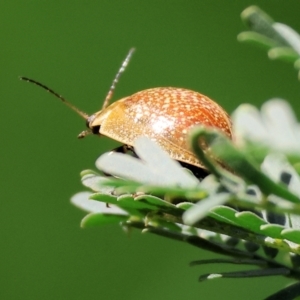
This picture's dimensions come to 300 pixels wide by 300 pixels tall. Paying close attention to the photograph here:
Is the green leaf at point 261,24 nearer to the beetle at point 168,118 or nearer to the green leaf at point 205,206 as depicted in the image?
the green leaf at point 205,206

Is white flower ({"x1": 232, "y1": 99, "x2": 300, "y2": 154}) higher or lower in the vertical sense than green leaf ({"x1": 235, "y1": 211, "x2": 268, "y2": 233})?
higher

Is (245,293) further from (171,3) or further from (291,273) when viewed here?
(291,273)

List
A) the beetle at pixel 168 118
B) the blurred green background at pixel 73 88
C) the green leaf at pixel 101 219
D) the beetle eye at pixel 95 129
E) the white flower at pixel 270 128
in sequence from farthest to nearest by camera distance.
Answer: the blurred green background at pixel 73 88
the beetle eye at pixel 95 129
the beetle at pixel 168 118
the green leaf at pixel 101 219
the white flower at pixel 270 128

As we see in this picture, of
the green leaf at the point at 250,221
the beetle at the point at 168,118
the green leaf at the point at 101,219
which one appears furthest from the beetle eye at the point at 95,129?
the green leaf at the point at 250,221

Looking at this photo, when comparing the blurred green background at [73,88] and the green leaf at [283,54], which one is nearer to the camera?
the green leaf at [283,54]

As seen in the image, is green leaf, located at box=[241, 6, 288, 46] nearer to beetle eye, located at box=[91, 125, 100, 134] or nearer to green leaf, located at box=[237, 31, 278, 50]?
green leaf, located at box=[237, 31, 278, 50]

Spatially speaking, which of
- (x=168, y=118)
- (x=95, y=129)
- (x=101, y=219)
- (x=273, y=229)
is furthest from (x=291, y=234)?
(x=95, y=129)

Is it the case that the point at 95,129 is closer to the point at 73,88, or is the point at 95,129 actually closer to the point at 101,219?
the point at 101,219

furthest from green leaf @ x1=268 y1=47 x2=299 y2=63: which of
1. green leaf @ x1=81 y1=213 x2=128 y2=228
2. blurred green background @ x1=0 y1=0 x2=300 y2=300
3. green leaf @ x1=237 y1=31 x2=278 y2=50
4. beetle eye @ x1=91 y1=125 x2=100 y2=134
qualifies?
blurred green background @ x1=0 y1=0 x2=300 y2=300
